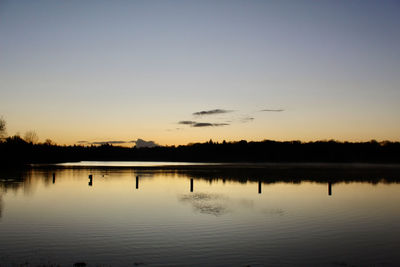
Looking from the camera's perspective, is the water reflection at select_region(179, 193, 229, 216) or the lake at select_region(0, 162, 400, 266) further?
the water reflection at select_region(179, 193, 229, 216)

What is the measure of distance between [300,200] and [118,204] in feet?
60.0

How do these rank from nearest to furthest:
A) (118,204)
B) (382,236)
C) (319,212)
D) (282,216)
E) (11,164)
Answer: (382,236) < (282,216) < (319,212) < (118,204) < (11,164)

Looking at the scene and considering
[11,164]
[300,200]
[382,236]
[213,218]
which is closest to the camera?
[382,236]

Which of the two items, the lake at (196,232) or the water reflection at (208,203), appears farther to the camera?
the water reflection at (208,203)

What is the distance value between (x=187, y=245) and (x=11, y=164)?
387 feet

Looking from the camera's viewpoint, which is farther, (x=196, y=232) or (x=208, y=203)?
(x=208, y=203)

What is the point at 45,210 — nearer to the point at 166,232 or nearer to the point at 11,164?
the point at 166,232

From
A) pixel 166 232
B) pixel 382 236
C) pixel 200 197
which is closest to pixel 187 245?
pixel 166 232

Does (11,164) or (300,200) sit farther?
(11,164)

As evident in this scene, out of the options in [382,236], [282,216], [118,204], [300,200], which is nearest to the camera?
[382,236]

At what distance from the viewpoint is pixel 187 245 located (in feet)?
59.8

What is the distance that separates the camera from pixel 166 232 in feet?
70.9

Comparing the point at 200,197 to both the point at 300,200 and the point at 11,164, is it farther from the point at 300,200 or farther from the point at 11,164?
the point at 11,164

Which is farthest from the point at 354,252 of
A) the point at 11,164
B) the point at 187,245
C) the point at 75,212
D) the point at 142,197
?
the point at 11,164
